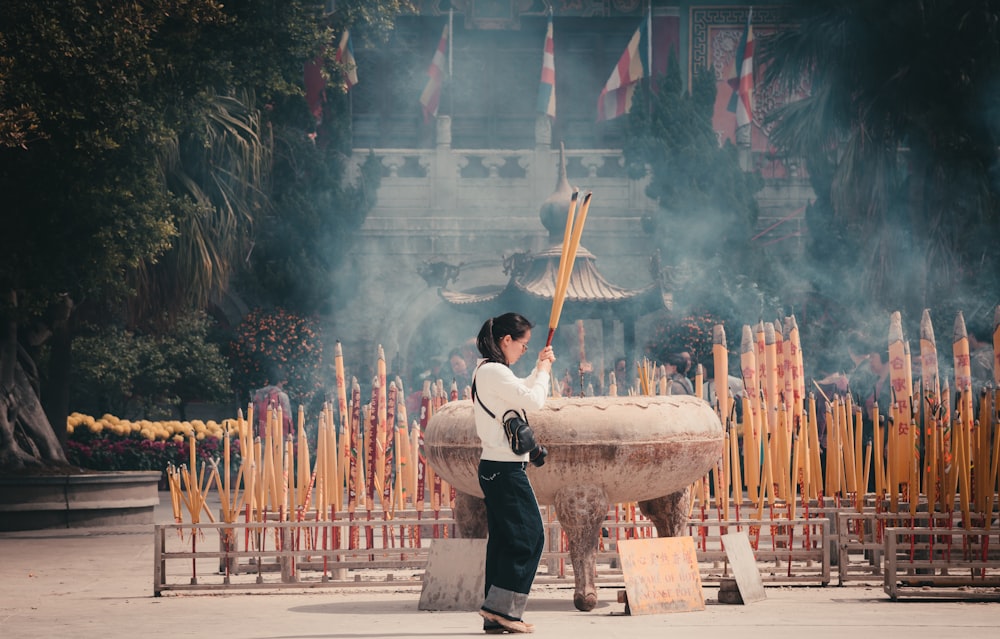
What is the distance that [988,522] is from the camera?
19.6ft

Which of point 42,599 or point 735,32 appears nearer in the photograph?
point 42,599

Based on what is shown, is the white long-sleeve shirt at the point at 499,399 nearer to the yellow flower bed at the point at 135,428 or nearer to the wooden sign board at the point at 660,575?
the wooden sign board at the point at 660,575

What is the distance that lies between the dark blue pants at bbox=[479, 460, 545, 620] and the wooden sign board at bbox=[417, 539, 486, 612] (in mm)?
532

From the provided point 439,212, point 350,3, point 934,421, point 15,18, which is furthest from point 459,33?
point 934,421

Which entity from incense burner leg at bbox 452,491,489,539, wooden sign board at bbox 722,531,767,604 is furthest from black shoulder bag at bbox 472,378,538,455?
wooden sign board at bbox 722,531,767,604

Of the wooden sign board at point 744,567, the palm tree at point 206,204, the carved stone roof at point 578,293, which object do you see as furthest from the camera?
the carved stone roof at point 578,293

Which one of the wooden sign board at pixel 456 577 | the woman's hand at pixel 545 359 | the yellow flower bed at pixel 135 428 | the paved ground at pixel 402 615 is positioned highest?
the yellow flower bed at pixel 135 428

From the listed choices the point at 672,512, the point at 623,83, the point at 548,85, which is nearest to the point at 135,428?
the point at 548,85

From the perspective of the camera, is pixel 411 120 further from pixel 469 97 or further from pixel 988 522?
pixel 988 522

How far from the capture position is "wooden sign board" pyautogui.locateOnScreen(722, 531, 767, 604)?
5809 millimetres

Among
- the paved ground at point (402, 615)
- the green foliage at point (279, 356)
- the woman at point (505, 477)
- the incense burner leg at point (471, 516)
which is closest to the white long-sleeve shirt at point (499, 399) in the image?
the woman at point (505, 477)

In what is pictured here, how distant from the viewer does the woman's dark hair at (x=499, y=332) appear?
16.9ft

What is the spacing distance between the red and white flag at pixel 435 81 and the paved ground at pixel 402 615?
12.3 metres

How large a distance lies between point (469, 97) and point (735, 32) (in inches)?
148
